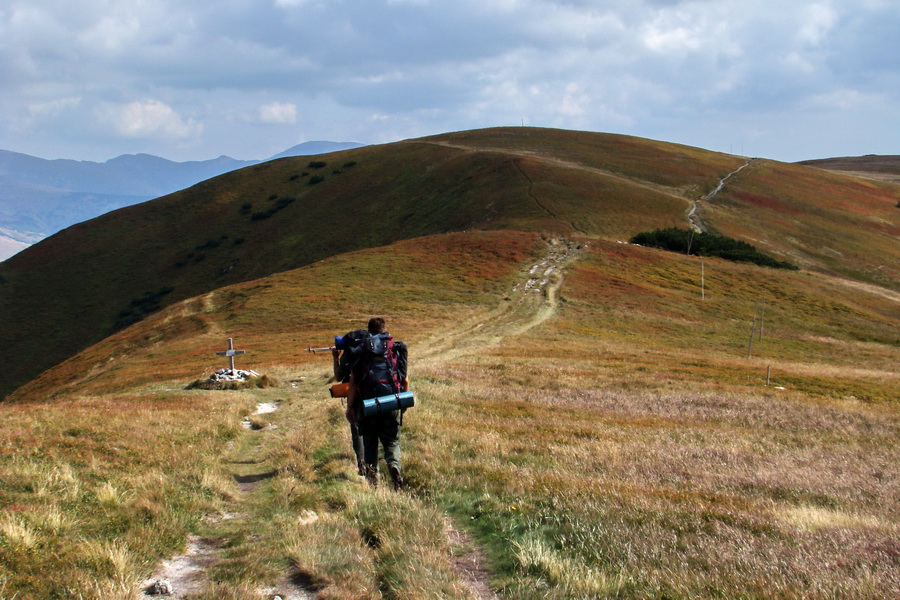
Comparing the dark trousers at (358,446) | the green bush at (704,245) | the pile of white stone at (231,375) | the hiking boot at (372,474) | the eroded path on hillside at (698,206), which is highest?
the eroded path on hillside at (698,206)

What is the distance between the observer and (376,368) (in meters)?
8.84

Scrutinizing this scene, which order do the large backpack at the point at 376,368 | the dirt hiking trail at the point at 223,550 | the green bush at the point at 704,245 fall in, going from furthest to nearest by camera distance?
the green bush at the point at 704,245 < the large backpack at the point at 376,368 < the dirt hiking trail at the point at 223,550

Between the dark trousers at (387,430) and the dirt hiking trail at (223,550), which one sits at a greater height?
the dark trousers at (387,430)

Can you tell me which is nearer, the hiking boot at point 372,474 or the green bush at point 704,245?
the hiking boot at point 372,474

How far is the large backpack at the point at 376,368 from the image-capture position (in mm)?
8797

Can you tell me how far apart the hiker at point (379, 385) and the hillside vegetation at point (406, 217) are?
67.7m

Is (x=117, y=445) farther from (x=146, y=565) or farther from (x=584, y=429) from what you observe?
(x=584, y=429)

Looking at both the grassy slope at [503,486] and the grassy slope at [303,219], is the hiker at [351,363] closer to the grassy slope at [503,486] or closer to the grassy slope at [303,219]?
the grassy slope at [503,486]

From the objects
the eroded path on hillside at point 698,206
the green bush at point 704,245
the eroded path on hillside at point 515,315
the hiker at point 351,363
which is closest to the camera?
the hiker at point 351,363

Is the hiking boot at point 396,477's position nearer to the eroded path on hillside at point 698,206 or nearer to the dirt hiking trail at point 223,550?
the dirt hiking trail at point 223,550

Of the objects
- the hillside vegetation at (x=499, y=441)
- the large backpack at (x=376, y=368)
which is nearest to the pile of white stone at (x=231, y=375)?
the hillside vegetation at (x=499, y=441)

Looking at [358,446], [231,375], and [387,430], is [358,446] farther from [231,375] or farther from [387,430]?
[231,375]

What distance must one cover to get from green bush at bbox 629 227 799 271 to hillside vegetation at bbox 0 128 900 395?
17.2 ft

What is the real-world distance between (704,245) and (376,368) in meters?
72.4
